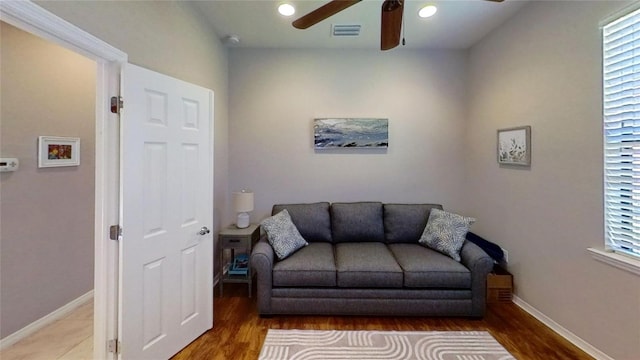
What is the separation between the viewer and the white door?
1.82 meters

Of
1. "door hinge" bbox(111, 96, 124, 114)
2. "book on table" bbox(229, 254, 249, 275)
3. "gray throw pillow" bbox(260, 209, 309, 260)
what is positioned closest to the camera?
"door hinge" bbox(111, 96, 124, 114)

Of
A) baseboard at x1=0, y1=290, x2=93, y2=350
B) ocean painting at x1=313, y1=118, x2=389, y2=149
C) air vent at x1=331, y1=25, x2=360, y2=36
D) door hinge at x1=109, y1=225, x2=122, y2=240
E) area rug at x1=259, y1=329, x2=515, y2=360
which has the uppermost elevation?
air vent at x1=331, y1=25, x2=360, y2=36

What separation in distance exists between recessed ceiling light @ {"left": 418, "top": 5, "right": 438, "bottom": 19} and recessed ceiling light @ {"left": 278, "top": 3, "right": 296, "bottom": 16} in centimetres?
123

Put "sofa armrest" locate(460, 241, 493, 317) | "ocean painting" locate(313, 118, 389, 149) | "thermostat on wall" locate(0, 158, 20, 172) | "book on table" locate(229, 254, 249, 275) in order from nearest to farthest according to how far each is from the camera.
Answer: "thermostat on wall" locate(0, 158, 20, 172)
"sofa armrest" locate(460, 241, 493, 317)
"book on table" locate(229, 254, 249, 275)
"ocean painting" locate(313, 118, 389, 149)

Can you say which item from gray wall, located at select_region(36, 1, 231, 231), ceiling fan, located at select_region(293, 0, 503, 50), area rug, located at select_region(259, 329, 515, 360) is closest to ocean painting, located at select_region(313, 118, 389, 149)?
gray wall, located at select_region(36, 1, 231, 231)

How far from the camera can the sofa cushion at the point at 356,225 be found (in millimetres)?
3430

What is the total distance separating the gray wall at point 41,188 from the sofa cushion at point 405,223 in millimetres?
3227

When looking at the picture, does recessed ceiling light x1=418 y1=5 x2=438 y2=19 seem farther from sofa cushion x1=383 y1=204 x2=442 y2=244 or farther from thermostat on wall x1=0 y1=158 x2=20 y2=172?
thermostat on wall x1=0 y1=158 x2=20 y2=172

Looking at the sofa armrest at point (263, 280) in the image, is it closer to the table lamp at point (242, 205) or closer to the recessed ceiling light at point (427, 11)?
the table lamp at point (242, 205)

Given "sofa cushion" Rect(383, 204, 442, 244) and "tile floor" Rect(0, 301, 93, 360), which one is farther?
"sofa cushion" Rect(383, 204, 442, 244)

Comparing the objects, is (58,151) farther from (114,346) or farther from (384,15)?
(384,15)

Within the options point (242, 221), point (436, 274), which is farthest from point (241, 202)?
point (436, 274)

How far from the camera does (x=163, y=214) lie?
2.05 metres

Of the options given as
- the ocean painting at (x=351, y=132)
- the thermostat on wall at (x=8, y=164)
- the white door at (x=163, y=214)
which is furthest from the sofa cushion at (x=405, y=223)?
the thermostat on wall at (x=8, y=164)
